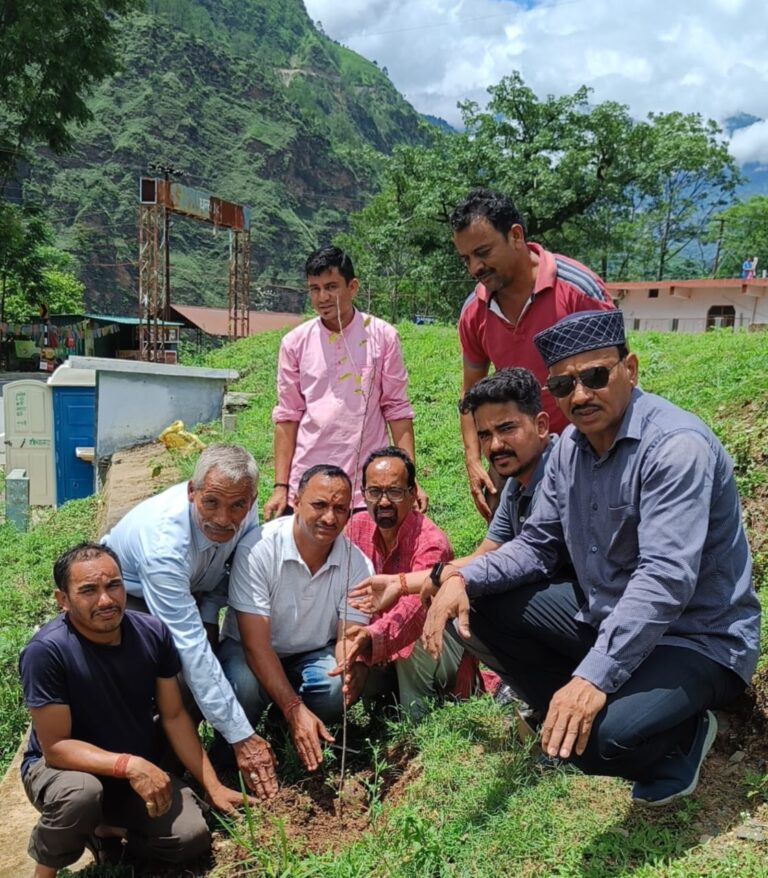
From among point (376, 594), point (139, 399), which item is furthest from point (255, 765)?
point (139, 399)

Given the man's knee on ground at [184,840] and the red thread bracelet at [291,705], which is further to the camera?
the red thread bracelet at [291,705]

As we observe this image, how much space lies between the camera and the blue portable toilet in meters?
8.73

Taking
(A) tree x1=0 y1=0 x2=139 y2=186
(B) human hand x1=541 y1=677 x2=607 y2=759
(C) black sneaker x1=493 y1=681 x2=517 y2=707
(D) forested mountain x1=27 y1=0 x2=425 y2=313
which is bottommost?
(C) black sneaker x1=493 y1=681 x2=517 y2=707

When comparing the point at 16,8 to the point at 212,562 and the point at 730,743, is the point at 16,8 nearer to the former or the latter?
the point at 212,562

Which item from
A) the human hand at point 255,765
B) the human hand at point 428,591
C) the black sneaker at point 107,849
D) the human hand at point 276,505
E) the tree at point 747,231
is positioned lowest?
the black sneaker at point 107,849

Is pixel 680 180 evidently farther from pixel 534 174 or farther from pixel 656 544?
pixel 656 544

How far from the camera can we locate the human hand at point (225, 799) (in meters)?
2.72

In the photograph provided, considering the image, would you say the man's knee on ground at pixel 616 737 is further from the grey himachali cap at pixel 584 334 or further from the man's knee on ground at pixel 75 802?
the man's knee on ground at pixel 75 802

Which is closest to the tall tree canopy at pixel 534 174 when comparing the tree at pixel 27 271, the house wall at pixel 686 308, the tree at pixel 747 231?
the house wall at pixel 686 308

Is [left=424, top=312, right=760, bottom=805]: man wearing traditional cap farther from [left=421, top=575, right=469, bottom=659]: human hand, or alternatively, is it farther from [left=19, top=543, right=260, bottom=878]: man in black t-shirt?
[left=19, top=543, right=260, bottom=878]: man in black t-shirt

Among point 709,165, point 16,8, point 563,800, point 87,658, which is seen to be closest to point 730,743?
point 563,800

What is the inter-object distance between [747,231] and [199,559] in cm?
4539

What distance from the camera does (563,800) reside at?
7.93ft

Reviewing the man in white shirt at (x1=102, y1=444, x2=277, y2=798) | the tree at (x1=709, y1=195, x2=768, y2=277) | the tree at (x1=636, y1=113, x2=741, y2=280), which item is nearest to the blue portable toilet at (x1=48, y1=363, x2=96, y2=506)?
the man in white shirt at (x1=102, y1=444, x2=277, y2=798)
